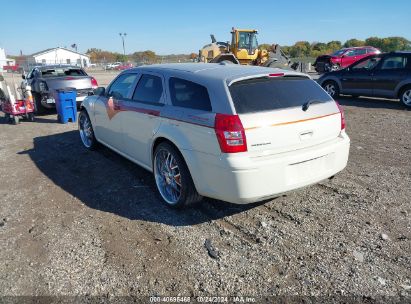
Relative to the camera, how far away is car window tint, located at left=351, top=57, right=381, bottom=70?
36.8ft

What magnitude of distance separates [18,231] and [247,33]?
53.5 ft

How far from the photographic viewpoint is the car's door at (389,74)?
10331 mm

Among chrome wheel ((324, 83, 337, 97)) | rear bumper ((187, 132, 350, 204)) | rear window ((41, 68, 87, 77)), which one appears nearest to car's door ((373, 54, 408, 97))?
chrome wheel ((324, 83, 337, 97))

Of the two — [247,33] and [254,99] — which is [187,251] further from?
[247,33]

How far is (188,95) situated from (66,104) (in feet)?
22.4

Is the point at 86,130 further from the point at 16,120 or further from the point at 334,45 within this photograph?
the point at 334,45

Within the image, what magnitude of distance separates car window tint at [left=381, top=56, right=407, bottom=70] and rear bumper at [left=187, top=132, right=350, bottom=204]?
8586mm

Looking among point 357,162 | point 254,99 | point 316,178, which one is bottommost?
point 357,162

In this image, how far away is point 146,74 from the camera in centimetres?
461

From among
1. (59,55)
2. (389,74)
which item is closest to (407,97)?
(389,74)

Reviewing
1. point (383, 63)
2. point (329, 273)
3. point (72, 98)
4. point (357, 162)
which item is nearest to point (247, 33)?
point (383, 63)

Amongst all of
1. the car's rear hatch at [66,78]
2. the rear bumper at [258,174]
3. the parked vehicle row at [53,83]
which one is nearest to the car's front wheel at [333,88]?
the parked vehicle row at [53,83]

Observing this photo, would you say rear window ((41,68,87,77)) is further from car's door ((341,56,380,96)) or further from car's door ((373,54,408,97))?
car's door ((373,54,408,97))

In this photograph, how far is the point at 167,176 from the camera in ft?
13.5
